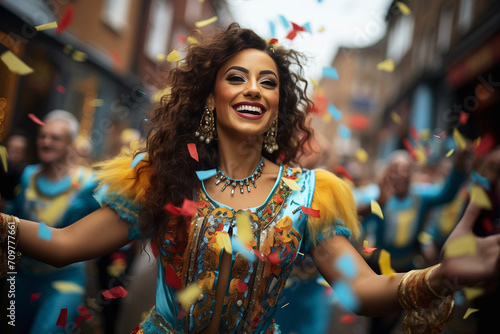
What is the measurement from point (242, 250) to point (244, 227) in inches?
3.6

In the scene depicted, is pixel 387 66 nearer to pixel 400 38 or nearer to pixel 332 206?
pixel 332 206

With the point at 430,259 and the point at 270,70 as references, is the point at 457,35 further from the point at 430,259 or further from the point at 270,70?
the point at 270,70

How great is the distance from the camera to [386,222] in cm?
400

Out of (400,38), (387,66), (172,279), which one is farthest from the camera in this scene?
(400,38)

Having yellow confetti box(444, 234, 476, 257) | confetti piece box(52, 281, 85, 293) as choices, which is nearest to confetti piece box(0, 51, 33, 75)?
confetti piece box(52, 281, 85, 293)

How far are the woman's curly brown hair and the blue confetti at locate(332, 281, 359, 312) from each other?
65 cm

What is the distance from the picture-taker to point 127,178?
1875mm

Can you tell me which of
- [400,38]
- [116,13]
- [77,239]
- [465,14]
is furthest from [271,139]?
[400,38]

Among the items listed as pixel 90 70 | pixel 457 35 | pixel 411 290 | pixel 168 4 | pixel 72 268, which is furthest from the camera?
pixel 168 4

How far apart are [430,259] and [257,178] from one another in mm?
3277

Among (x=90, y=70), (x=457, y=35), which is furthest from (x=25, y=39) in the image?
(x=457, y=35)

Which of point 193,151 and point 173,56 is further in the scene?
point 173,56

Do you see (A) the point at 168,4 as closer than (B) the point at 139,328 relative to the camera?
No

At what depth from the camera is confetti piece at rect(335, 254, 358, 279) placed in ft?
5.49
